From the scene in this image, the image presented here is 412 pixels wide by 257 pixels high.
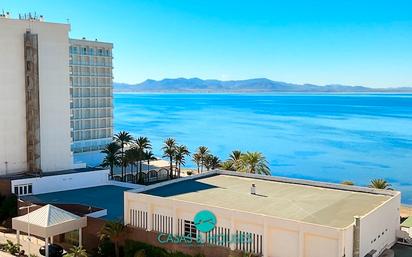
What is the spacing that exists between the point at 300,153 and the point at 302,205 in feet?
334

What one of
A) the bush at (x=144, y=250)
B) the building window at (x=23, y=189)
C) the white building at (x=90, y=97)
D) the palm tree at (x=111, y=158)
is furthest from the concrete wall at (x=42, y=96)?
the bush at (x=144, y=250)

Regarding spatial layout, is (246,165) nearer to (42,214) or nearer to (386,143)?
(42,214)

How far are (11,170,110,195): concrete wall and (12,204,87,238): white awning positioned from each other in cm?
1190

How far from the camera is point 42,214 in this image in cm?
3466

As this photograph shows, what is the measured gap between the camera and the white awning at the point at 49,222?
33562mm

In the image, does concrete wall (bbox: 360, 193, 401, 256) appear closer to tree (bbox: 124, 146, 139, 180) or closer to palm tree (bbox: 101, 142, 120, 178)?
tree (bbox: 124, 146, 139, 180)

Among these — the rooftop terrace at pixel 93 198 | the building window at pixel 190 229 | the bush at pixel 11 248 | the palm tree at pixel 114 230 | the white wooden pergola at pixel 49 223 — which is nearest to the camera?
the building window at pixel 190 229

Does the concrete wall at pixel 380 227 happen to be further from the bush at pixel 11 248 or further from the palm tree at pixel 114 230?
the bush at pixel 11 248

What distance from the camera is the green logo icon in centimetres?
2947

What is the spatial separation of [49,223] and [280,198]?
16073mm

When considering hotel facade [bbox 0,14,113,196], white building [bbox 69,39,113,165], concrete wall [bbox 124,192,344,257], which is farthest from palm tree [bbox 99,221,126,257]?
white building [bbox 69,39,113,165]

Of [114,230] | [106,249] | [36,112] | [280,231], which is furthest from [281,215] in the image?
[36,112]

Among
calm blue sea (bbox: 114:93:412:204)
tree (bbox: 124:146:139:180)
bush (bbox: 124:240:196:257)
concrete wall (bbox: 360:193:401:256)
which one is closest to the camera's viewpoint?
concrete wall (bbox: 360:193:401:256)

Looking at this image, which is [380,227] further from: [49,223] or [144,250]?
[49,223]
